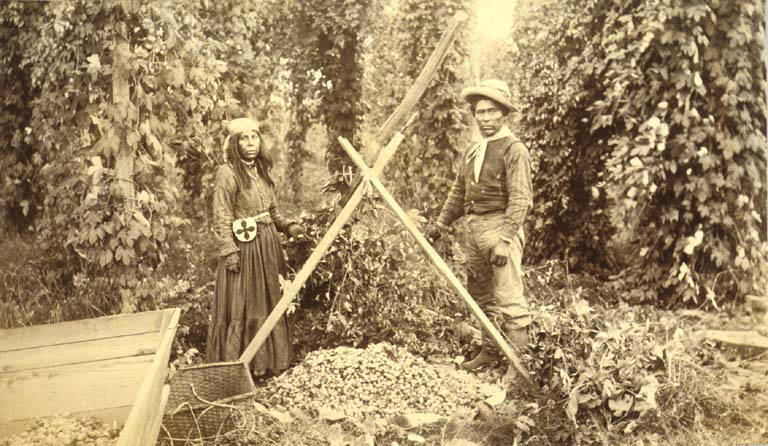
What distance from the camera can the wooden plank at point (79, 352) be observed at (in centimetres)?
274

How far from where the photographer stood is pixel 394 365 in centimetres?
317

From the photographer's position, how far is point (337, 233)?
308 cm

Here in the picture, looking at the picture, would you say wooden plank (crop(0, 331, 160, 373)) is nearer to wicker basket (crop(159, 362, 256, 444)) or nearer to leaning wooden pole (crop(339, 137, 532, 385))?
wicker basket (crop(159, 362, 256, 444))

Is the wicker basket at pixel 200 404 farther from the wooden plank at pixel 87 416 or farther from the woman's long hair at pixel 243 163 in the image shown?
the woman's long hair at pixel 243 163

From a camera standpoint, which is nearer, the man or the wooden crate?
the wooden crate

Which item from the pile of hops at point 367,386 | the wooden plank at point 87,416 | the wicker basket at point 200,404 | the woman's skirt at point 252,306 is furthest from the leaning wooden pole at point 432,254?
the wooden plank at point 87,416

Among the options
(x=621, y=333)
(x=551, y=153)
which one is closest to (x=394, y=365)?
(x=621, y=333)

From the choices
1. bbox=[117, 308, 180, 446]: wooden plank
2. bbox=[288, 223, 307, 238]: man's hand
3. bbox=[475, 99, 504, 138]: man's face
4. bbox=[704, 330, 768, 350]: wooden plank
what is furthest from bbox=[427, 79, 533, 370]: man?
bbox=[117, 308, 180, 446]: wooden plank

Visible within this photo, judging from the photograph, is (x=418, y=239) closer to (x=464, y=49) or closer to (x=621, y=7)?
(x=464, y=49)

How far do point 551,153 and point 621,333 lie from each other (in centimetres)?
96

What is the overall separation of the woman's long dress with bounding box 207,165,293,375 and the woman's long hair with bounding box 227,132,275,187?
0.07 feet

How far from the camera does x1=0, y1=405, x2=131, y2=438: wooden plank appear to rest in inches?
106

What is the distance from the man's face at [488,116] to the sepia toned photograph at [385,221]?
1 cm

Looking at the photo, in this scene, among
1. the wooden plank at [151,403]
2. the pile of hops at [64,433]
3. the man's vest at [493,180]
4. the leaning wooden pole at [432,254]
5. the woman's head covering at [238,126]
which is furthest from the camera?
the man's vest at [493,180]
